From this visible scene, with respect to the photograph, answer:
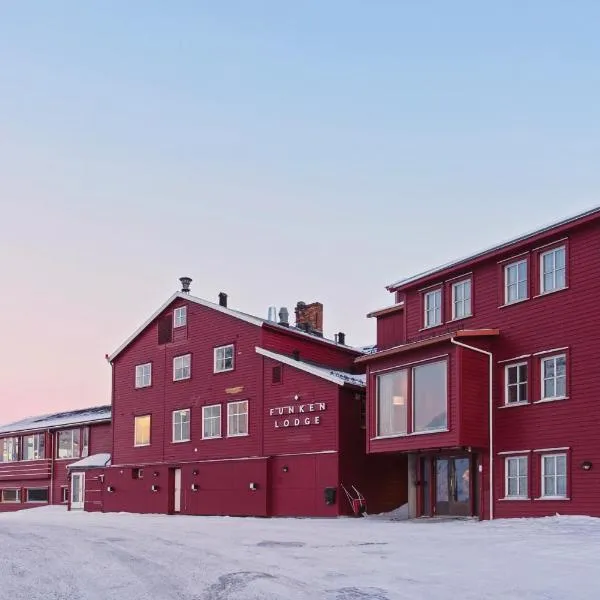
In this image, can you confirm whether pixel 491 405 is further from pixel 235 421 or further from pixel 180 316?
pixel 180 316

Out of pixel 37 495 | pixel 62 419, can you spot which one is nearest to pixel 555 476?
pixel 62 419

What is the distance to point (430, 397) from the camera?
31953 millimetres

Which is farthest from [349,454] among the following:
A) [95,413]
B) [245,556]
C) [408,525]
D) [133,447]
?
[95,413]

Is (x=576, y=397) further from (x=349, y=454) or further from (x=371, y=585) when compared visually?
(x=371, y=585)

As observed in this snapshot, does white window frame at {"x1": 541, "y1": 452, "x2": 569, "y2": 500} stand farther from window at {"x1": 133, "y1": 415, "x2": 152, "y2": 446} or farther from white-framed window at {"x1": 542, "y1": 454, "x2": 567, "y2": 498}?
window at {"x1": 133, "y1": 415, "x2": 152, "y2": 446}

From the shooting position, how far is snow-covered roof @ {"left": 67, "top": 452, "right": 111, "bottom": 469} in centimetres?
5206

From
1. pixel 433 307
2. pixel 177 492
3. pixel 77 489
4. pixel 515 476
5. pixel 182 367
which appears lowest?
pixel 77 489

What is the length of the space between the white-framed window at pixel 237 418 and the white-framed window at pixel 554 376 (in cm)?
1632

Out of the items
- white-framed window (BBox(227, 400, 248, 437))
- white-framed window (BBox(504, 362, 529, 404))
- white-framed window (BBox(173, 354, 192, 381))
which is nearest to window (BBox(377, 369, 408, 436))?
white-framed window (BBox(504, 362, 529, 404))

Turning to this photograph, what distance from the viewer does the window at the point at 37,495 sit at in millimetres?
59219

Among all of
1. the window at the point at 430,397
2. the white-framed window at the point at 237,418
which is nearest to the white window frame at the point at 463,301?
the window at the point at 430,397

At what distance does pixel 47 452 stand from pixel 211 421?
65.3 ft

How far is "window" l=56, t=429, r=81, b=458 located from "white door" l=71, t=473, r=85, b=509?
3.28 meters

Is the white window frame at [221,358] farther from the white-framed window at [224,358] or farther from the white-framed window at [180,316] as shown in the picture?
the white-framed window at [180,316]
